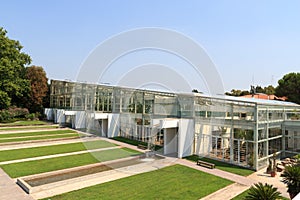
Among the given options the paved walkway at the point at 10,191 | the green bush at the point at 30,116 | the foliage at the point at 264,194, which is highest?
the green bush at the point at 30,116

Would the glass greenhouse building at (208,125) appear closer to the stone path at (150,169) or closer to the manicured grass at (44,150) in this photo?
the stone path at (150,169)

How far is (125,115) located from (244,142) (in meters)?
13.7

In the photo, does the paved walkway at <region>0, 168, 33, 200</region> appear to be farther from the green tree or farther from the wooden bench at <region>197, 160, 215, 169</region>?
the green tree

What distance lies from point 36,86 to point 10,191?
36.4m

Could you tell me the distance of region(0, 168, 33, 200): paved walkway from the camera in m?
9.02

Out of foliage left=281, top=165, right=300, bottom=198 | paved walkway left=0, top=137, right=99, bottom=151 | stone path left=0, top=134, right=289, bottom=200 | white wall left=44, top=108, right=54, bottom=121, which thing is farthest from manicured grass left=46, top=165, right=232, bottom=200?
white wall left=44, top=108, right=54, bottom=121

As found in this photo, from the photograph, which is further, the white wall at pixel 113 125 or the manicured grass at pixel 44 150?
the white wall at pixel 113 125

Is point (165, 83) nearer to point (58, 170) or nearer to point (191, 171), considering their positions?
point (191, 171)

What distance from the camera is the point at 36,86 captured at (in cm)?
4191

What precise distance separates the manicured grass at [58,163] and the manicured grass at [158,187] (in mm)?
4116

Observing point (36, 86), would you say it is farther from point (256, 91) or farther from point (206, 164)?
point (256, 91)

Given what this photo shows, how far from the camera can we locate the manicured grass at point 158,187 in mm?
9344

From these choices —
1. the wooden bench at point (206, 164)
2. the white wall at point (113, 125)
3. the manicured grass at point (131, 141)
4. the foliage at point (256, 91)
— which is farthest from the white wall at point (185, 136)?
the foliage at point (256, 91)

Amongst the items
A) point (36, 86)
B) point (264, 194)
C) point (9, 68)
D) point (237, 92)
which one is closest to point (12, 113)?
point (36, 86)
